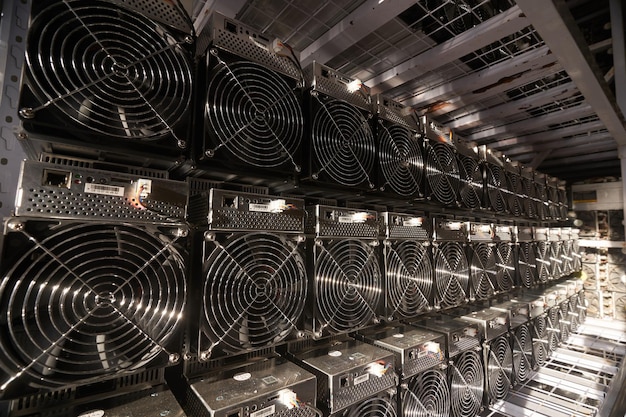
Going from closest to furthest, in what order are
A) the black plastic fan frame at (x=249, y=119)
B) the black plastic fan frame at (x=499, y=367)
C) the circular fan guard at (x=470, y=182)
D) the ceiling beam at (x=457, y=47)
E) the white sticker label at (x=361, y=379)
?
the black plastic fan frame at (x=249, y=119), the white sticker label at (x=361, y=379), the ceiling beam at (x=457, y=47), the black plastic fan frame at (x=499, y=367), the circular fan guard at (x=470, y=182)

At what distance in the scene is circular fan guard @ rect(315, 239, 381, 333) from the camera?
61.0 inches

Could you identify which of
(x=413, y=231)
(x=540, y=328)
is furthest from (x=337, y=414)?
(x=540, y=328)

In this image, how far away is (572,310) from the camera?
4.55 meters

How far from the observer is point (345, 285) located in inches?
64.7

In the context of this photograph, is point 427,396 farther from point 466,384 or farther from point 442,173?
point 442,173

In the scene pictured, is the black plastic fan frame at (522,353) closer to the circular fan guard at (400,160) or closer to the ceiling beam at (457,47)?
the circular fan guard at (400,160)

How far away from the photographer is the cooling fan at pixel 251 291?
118cm

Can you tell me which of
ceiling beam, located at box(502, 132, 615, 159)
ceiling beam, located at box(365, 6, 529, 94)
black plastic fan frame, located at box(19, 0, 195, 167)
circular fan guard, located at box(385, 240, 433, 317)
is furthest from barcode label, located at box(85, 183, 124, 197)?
ceiling beam, located at box(502, 132, 615, 159)

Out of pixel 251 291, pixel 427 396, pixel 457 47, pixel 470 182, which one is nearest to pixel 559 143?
pixel 470 182

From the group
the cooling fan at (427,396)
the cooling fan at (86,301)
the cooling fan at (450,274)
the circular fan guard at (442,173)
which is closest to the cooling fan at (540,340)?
the cooling fan at (450,274)

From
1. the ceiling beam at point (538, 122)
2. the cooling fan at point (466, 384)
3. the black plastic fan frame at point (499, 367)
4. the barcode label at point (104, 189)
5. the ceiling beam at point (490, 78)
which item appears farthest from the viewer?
the ceiling beam at point (538, 122)

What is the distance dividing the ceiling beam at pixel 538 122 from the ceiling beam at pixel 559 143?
2.24 feet

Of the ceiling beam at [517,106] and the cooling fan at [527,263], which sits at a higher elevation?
the ceiling beam at [517,106]

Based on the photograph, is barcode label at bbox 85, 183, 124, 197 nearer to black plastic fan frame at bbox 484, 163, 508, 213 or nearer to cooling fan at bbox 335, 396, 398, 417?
cooling fan at bbox 335, 396, 398, 417
